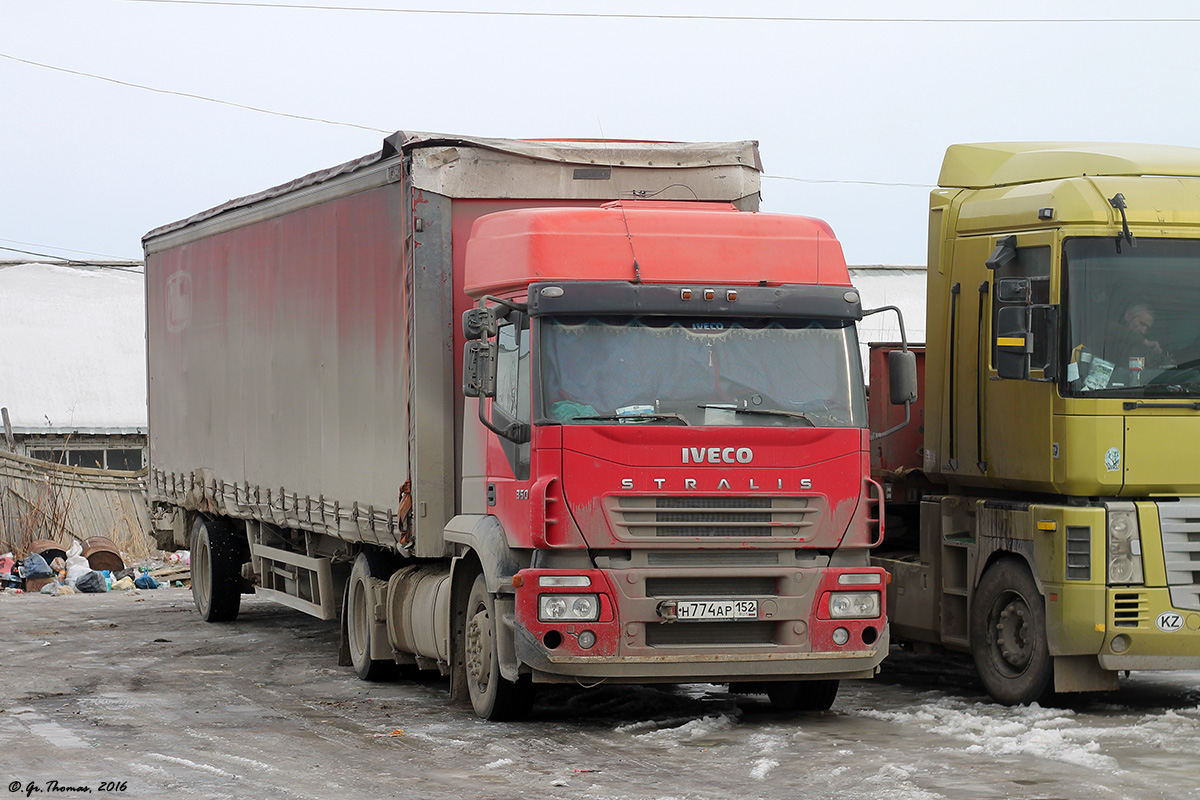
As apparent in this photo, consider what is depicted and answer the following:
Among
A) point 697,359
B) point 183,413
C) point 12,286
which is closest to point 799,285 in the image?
point 697,359

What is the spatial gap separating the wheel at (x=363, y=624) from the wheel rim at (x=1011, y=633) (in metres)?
4.72

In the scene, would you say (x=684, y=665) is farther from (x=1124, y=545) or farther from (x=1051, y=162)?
(x=1051, y=162)

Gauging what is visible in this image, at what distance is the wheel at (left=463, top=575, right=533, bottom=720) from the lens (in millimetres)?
11016

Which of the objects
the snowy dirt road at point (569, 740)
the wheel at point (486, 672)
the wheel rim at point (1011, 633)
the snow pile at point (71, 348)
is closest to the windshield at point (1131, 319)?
the wheel rim at point (1011, 633)

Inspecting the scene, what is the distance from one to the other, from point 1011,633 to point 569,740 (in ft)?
11.5

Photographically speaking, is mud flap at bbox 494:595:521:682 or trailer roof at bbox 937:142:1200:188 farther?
trailer roof at bbox 937:142:1200:188

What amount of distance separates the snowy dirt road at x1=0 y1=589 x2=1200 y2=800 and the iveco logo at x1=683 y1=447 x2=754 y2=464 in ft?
5.63

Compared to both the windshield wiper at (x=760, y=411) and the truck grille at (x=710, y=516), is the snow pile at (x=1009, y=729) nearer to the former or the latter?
the truck grille at (x=710, y=516)

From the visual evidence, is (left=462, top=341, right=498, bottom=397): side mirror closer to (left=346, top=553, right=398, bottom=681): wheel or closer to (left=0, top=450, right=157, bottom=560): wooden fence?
(left=346, top=553, right=398, bottom=681): wheel

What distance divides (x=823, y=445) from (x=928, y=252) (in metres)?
3.01

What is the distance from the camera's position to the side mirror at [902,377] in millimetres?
11102

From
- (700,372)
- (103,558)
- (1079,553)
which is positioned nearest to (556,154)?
(700,372)

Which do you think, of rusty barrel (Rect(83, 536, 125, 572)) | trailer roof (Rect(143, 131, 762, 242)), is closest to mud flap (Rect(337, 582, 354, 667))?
trailer roof (Rect(143, 131, 762, 242))

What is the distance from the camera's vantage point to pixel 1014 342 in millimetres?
11234
